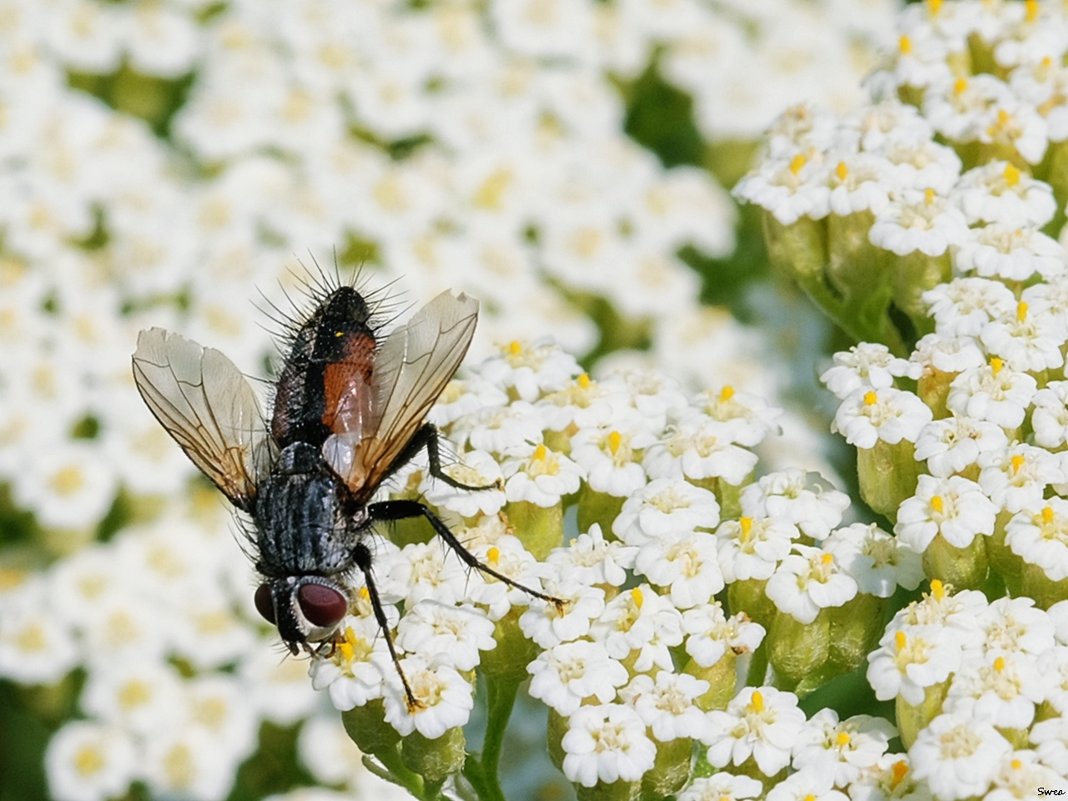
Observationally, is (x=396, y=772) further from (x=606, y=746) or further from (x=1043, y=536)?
(x=1043, y=536)

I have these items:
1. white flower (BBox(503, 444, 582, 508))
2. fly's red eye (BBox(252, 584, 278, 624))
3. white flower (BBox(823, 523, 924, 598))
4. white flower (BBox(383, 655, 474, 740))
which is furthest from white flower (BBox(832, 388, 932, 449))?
fly's red eye (BBox(252, 584, 278, 624))

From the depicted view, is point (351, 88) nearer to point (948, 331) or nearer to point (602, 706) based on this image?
point (948, 331)

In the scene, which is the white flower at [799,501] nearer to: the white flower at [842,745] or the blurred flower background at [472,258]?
the blurred flower background at [472,258]

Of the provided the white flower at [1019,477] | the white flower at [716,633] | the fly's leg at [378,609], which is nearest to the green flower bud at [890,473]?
the white flower at [1019,477]

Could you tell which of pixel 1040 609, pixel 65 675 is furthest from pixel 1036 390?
pixel 65 675

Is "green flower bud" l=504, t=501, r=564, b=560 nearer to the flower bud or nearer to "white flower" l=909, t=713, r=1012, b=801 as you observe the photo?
the flower bud

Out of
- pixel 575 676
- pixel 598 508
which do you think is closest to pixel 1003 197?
pixel 598 508
